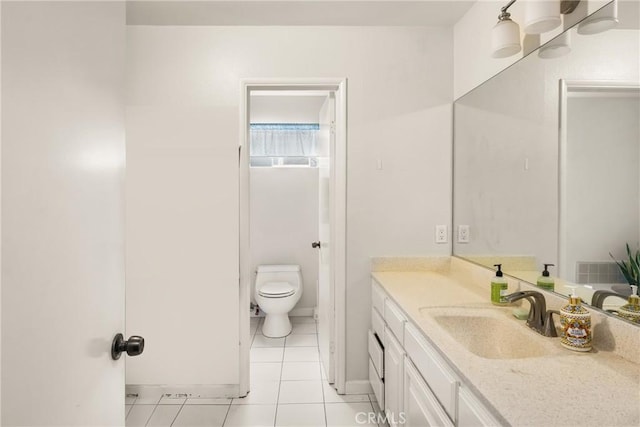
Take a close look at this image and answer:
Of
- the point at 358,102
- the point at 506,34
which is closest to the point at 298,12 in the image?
the point at 358,102

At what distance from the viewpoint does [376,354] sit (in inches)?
79.7

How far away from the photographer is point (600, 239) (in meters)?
1.21

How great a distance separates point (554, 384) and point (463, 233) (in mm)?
1406

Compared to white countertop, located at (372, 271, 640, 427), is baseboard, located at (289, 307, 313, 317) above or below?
below

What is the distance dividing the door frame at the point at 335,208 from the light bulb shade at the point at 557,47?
3.62 ft

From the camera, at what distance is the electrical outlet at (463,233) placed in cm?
220

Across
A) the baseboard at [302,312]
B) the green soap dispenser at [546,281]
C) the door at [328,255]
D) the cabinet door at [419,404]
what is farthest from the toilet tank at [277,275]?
the green soap dispenser at [546,281]

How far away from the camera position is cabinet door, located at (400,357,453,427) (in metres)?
1.15

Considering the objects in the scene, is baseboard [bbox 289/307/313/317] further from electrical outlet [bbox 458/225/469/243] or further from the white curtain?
electrical outlet [bbox 458/225/469/243]

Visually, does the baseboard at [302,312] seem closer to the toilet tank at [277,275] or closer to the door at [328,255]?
the toilet tank at [277,275]

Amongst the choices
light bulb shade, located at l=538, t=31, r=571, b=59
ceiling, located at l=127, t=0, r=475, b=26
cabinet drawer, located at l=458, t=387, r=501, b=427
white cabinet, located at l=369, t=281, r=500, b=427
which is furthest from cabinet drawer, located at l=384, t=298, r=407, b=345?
ceiling, located at l=127, t=0, r=475, b=26

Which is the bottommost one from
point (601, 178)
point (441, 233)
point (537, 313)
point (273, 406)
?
point (273, 406)

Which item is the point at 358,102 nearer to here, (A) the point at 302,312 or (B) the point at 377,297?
(B) the point at 377,297

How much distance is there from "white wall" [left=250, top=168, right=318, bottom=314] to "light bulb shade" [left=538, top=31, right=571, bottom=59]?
260 centimetres
